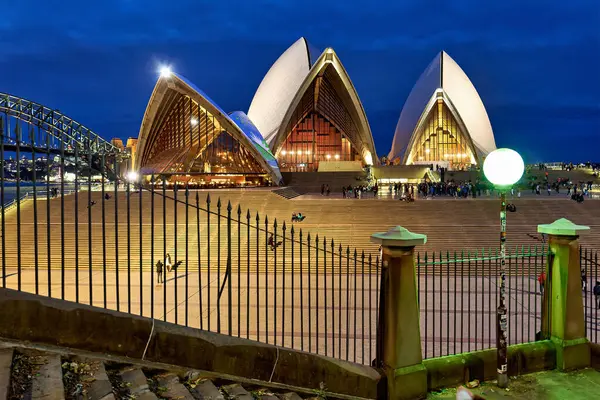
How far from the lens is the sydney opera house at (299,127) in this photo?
1196 inches

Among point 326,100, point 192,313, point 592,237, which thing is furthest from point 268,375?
point 326,100

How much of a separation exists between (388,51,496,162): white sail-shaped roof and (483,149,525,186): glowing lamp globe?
40.1m

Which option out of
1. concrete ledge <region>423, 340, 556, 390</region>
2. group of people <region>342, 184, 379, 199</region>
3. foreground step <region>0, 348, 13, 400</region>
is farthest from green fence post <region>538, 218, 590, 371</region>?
group of people <region>342, 184, 379, 199</region>

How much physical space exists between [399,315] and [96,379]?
2445 mm

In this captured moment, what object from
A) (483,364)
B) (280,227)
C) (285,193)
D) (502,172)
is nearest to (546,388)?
(483,364)

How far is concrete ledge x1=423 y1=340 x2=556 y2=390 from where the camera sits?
443 centimetres

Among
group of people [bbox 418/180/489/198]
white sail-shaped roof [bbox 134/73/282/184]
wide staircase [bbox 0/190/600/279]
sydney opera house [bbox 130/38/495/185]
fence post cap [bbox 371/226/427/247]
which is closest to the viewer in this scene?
fence post cap [bbox 371/226/427/247]

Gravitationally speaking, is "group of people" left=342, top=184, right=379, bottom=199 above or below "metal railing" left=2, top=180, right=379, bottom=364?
above

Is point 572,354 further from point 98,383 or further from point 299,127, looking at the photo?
point 299,127

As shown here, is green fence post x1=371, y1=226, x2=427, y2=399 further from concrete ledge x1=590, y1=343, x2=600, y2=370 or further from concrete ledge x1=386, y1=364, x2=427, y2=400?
concrete ledge x1=590, y1=343, x2=600, y2=370

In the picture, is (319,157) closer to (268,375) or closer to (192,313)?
(192,313)

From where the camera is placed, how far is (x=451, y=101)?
1687 inches

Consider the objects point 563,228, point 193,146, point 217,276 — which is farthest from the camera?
point 193,146

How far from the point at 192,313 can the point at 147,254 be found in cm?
542
